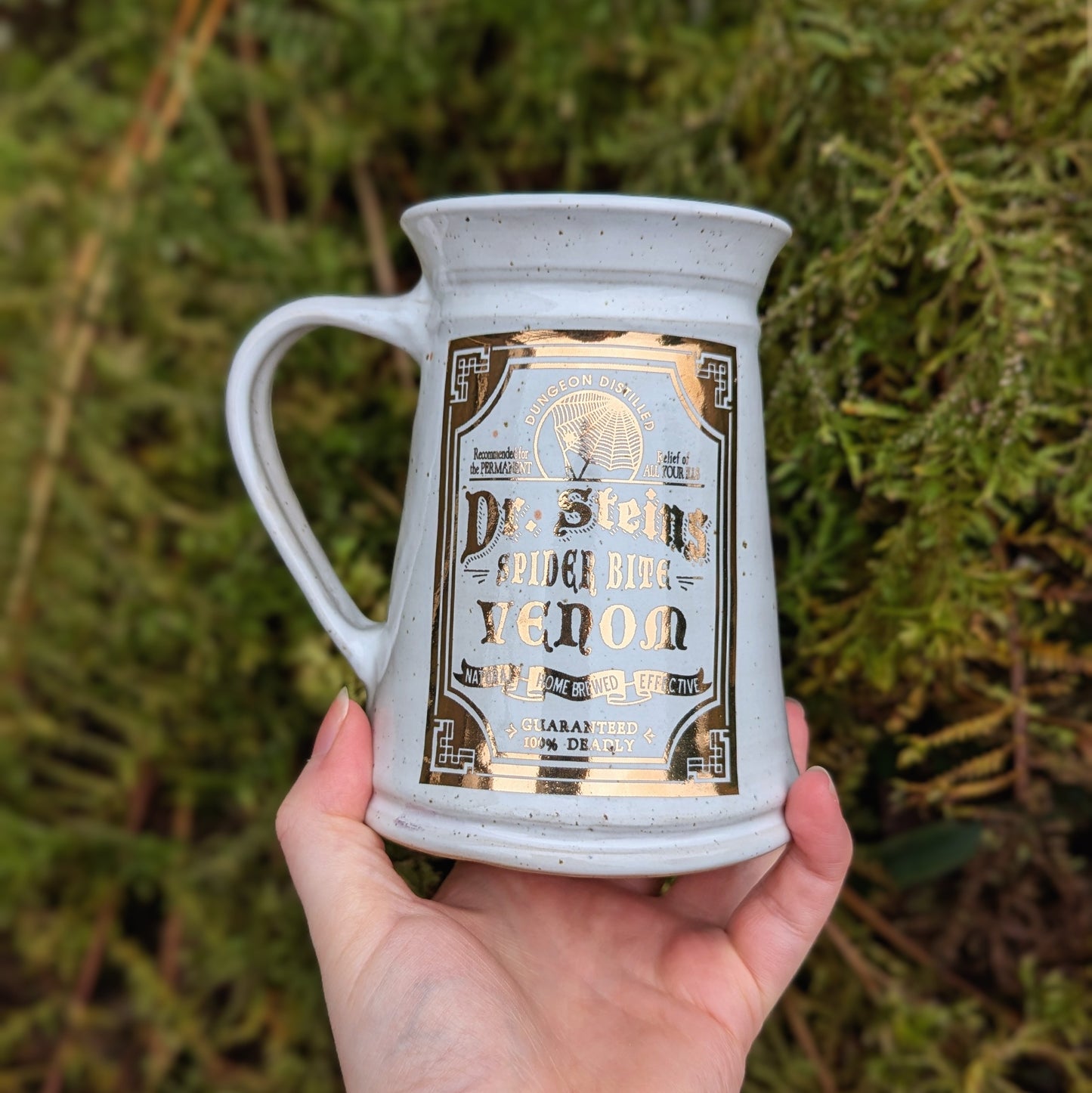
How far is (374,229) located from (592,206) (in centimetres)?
82

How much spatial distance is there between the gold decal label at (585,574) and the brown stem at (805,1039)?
0.65 meters

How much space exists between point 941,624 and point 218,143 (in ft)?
3.91

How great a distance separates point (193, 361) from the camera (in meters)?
1.56

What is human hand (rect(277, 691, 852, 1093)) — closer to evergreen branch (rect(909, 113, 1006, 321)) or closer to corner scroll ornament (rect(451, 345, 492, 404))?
corner scroll ornament (rect(451, 345, 492, 404))

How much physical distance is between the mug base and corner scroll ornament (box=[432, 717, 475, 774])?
0.14 ft

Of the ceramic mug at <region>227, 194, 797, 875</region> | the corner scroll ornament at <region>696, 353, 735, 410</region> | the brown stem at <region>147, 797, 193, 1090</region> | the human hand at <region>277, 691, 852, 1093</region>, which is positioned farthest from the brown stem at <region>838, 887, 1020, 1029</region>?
the brown stem at <region>147, 797, 193, 1090</region>

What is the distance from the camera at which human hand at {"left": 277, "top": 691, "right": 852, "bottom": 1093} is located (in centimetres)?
92

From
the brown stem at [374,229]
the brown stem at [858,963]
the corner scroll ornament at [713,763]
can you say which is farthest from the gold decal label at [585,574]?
the brown stem at [374,229]

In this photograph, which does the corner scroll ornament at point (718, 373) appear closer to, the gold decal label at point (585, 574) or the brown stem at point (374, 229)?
the gold decal label at point (585, 574)

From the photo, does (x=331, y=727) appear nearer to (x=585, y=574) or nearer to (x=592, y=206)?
(x=585, y=574)

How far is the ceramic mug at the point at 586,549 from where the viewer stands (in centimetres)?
86

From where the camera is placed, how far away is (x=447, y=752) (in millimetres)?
896

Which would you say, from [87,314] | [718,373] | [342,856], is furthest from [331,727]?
[87,314]

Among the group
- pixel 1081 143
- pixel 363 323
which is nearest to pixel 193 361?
pixel 363 323
